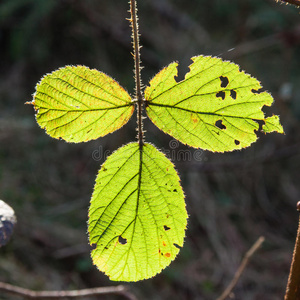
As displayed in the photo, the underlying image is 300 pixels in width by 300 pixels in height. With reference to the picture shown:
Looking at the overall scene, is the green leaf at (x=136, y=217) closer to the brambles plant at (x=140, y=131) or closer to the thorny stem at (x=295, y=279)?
the brambles plant at (x=140, y=131)

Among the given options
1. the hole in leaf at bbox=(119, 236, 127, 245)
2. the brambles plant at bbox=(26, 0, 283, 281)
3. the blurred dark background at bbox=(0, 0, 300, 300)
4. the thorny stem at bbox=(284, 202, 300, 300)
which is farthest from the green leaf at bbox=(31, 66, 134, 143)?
the blurred dark background at bbox=(0, 0, 300, 300)

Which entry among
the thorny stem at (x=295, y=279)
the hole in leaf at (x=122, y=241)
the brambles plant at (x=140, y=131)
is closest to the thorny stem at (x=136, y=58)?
the brambles plant at (x=140, y=131)

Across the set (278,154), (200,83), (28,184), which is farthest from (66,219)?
(200,83)

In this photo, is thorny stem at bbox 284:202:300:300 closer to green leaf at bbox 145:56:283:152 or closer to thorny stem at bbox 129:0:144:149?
green leaf at bbox 145:56:283:152

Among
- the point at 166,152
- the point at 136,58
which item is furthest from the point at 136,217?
the point at 166,152

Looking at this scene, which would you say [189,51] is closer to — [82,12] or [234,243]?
[82,12]

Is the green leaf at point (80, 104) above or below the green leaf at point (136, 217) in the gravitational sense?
above
